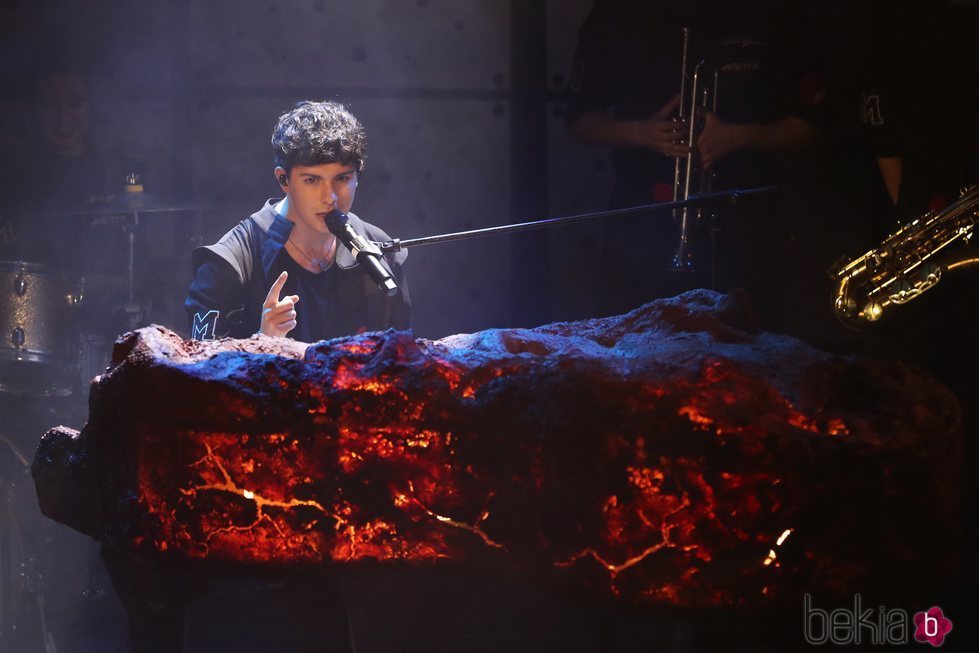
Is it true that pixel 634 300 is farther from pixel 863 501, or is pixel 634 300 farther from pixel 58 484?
pixel 58 484

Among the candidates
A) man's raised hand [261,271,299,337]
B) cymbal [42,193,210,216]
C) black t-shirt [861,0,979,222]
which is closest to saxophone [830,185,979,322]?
black t-shirt [861,0,979,222]

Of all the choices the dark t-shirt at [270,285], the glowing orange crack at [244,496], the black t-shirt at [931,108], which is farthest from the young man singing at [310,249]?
the black t-shirt at [931,108]

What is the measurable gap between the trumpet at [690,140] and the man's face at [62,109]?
12.1ft

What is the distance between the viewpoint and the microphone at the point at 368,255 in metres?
2.46

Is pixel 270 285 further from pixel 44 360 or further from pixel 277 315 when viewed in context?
pixel 44 360

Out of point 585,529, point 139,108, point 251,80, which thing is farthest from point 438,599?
point 139,108

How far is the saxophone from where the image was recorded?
3266 mm

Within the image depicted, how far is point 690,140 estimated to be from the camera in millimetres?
3330

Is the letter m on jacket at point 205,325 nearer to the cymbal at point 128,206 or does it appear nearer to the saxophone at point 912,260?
the cymbal at point 128,206

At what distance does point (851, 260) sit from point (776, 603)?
84.7 inches

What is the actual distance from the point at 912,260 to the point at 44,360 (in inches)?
155

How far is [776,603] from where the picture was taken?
5.44 ft

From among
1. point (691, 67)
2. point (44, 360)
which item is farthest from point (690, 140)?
point (44, 360)

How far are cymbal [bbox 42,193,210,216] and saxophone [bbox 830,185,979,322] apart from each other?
10.6 feet
